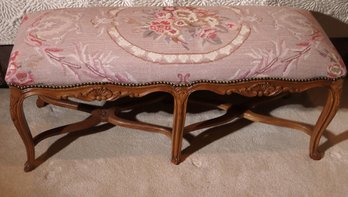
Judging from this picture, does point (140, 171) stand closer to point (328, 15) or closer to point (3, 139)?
point (3, 139)

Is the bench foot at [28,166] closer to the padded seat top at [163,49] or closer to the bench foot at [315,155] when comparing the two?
the padded seat top at [163,49]

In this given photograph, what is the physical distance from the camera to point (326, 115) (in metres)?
0.99

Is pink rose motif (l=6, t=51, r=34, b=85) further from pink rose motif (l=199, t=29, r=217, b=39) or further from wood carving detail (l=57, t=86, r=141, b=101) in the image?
pink rose motif (l=199, t=29, r=217, b=39)

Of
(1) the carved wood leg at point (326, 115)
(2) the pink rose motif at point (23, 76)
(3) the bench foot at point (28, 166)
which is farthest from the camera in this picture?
(3) the bench foot at point (28, 166)

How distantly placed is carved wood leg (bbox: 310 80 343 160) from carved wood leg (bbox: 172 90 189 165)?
0.36 metres

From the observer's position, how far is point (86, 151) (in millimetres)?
1111

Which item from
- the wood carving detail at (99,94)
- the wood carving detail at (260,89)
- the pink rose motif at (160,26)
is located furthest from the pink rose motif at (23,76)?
the wood carving detail at (260,89)

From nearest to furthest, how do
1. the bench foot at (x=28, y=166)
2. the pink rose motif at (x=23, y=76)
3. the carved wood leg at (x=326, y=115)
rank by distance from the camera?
1. the pink rose motif at (x=23, y=76)
2. the carved wood leg at (x=326, y=115)
3. the bench foot at (x=28, y=166)

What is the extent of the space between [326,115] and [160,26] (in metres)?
0.49

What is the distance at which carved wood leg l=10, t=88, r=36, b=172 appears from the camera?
864 mm

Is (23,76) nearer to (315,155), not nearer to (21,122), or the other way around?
(21,122)

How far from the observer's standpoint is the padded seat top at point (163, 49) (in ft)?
2.76

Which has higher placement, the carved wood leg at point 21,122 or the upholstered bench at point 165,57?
the upholstered bench at point 165,57

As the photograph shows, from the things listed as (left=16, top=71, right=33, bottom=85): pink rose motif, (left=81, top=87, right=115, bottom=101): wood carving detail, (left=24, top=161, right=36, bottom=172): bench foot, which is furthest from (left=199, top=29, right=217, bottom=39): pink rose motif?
(left=24, top=161, right=36, bottom=172): bench foot
